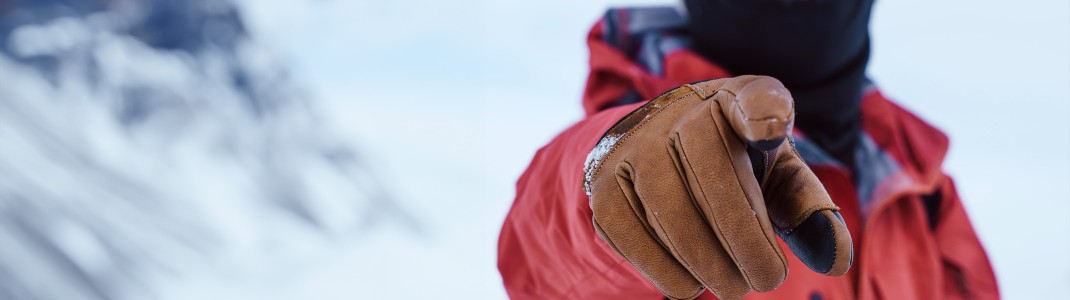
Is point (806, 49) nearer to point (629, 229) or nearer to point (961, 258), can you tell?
point (961, 258)

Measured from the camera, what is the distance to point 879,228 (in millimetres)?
1012

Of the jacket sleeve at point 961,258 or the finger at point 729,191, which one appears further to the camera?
the jacket sleeve at point 961,258

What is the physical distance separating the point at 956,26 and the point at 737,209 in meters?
1.94

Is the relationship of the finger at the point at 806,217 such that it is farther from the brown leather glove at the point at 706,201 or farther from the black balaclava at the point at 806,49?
the black balaclava at the point at 806,49

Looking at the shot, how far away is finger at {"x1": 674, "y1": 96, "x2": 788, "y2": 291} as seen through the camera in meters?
0.52

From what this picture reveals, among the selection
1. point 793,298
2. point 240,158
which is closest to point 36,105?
point 240,158

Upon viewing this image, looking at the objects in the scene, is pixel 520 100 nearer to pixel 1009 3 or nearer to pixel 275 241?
pixel 275 241

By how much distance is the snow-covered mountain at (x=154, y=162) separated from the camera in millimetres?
1375

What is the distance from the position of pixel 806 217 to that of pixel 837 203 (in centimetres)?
51

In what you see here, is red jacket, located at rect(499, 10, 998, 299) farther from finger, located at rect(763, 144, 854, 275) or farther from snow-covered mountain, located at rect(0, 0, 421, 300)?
snow-covered mountain, located at rect(0, 0, 421, 300)

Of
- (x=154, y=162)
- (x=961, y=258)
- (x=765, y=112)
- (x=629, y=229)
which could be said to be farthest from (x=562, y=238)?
(x=154, y=162)

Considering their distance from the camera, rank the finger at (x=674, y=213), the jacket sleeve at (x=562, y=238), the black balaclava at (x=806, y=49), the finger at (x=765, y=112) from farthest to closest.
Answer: the black balaclava at (x=806, y=49) → the jacket sleeve at (x=562, y=238) → the finger at (x=674, y=213) → the finger at (x=765, y=112)

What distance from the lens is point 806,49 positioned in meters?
1.03

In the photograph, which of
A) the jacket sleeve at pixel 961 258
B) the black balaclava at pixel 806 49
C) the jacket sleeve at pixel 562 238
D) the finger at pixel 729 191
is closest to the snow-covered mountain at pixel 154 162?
the jacket sleeve at pixel 562 238
